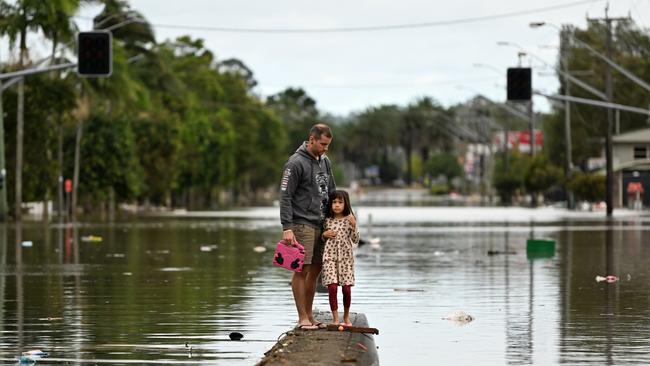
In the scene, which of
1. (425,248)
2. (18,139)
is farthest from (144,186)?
(425,248)

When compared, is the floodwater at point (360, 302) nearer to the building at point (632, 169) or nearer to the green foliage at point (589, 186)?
the green foliage at point (589, 186)

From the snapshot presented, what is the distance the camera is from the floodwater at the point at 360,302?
1620 centimetres

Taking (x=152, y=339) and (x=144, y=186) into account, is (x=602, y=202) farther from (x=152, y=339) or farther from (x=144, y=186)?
(x=152, y=339)

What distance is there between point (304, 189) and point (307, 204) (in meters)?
0.16

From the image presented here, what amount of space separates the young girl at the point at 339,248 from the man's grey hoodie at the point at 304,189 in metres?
0.16

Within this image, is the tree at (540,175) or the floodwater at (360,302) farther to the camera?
the tree at (540,175)

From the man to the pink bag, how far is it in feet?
0.53

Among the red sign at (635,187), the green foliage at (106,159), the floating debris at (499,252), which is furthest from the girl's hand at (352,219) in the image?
the red sign at (635,187)

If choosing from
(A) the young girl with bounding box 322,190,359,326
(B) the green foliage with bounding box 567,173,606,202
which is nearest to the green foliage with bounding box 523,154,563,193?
(B) the green foliage with bounding box 567,173,606,202

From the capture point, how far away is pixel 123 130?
9106 cm

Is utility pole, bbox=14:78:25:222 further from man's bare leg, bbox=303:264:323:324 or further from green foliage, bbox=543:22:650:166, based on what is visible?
green foliage, bbox=543:22:650:166

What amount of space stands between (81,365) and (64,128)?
77198 millimetres

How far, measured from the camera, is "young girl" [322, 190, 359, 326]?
16.6 meters

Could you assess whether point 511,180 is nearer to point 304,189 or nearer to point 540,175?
point 540,175
